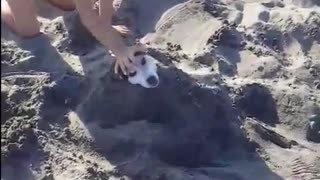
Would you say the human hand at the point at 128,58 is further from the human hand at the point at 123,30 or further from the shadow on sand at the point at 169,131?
the human hand at the point at 123,30

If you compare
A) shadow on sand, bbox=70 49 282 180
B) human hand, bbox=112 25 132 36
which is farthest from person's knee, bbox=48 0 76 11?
shadow on sand, bbox=70 49 282 180

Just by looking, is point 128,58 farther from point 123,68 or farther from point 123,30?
point 123,30

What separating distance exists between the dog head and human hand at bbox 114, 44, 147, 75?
0.04 feet

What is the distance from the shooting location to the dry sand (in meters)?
2.50

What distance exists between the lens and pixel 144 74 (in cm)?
262

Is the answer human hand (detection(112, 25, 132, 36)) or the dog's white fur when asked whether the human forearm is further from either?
human hand (detection(112, 25, 132, 36))

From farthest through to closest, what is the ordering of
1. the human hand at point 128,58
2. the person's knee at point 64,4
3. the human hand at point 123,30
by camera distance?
the person's knee at point 64,4 → the human hand at point 123,30 → the human hand at point 128,58

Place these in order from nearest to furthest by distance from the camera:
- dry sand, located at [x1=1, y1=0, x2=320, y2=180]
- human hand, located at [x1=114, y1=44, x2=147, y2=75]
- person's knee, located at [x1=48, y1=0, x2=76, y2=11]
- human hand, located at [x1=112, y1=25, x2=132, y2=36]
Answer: dry sand, located at [x1=1, y1=0, x2=320, y2=180]
human hand, located at [x1=114, y1=44, x2=147, y2=75]
human hand, located at [x1=112, y1=25, x2=132, y2=36]
person's knee, located at [x1=48, y1=0, x2=76, y2=11]

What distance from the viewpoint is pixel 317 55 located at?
3334mm

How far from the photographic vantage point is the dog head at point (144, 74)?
8.61ft

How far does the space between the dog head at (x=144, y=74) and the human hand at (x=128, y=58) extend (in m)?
0.01

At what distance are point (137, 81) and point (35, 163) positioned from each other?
0.52 m

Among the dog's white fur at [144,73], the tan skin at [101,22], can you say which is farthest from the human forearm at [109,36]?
the dog's white fur at [144,73]

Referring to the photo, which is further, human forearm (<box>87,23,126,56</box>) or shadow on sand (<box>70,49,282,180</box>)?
human forearm (<box>87,23,126,56</box>)
